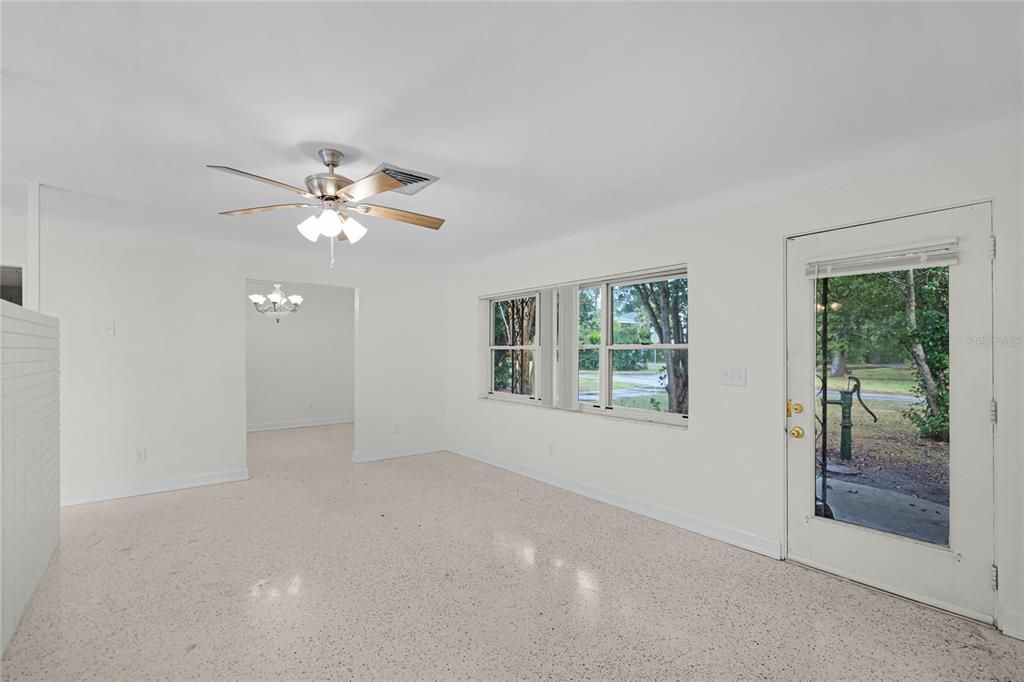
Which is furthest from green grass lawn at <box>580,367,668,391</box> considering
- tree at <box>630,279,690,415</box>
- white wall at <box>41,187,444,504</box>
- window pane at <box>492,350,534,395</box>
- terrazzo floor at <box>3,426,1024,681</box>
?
white wall at <box>41,187,444,504</box>

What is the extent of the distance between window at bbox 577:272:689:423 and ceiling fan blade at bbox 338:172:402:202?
7.81 ft

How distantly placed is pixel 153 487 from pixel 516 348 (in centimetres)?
366

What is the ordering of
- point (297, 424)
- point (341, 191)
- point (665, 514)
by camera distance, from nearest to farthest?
point (341, 191)
point (665, 514)
point (297, 424)

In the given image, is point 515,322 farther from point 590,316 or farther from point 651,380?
point 651,380

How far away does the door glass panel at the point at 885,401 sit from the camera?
246 centimetres

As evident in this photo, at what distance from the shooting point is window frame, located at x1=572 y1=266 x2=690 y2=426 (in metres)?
3.96

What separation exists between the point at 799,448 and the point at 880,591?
80cm

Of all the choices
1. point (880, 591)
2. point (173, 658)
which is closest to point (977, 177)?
point (880, 591)

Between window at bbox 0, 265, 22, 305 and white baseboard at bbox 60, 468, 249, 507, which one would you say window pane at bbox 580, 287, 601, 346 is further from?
window at bbox 0, 265, 22, 305

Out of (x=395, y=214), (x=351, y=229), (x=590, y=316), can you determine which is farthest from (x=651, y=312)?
(x=351, y=229)

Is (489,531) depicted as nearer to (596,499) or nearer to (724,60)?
(596,499)

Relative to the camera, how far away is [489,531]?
3477 millimetres

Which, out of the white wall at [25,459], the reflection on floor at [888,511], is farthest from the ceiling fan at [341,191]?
the reflection on floor at [888,511]

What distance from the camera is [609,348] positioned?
14.6 feet
